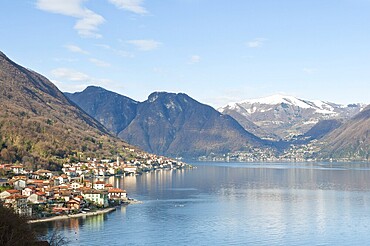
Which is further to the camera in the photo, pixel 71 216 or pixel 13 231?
pixel 71 216

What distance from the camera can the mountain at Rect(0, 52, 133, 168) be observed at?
99.0 m

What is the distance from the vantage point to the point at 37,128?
116 m

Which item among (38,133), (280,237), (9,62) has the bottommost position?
(280,237)

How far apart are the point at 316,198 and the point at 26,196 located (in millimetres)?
36125

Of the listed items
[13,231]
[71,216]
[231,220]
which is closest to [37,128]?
[71,216]

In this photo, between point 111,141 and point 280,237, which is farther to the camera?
point 111,141

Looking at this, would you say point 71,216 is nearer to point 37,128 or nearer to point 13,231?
point 13,231

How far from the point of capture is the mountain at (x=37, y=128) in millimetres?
99000

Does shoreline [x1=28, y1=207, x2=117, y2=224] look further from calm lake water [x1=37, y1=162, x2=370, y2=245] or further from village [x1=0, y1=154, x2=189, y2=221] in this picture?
calm lake water [x1=37, y1=162, x2=370, y2=245]

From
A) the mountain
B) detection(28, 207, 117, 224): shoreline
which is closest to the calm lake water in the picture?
detection(28, 207, 117, 224): shoreline

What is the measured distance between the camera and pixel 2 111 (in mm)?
116875

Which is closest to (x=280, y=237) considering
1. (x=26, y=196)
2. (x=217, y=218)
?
(x=217, y=218)

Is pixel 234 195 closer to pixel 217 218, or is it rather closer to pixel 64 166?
pixel 217 218

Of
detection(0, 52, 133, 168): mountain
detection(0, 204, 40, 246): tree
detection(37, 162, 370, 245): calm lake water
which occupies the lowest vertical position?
detection(37, 162, 370, 245): calm lake water
